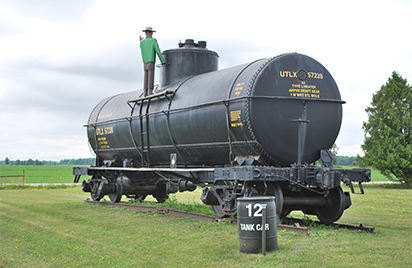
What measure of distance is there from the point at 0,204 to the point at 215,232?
1150 centimetres

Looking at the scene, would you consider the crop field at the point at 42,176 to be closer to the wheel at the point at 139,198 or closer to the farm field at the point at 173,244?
the wheel at the point at 139,198

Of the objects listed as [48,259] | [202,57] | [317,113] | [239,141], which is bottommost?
[48,259]

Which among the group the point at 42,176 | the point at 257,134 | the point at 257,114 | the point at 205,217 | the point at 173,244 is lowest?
the point at 42,176

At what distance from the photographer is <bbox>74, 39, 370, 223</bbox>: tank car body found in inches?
401

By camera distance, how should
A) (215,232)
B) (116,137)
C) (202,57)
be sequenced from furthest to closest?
1. (116,137)
2. (202,57)
3. (215,232)

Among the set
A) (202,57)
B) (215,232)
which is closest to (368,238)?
(215,232)

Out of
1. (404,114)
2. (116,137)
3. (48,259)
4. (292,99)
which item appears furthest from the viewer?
(404,114)

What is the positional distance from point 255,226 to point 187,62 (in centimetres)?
788

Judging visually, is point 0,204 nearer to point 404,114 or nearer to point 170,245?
point 170,245

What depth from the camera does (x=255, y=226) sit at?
7.53 meters

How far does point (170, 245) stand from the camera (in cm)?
849

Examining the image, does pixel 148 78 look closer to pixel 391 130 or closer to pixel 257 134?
pixel 257 134

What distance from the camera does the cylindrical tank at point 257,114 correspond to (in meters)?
10.2

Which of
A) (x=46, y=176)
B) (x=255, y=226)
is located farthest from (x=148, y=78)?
(x=46, y=176)
